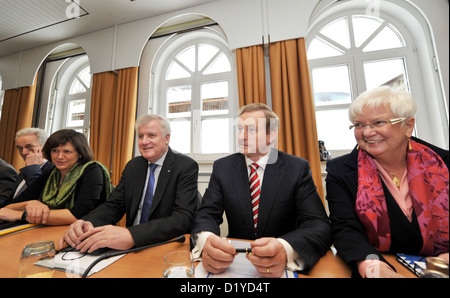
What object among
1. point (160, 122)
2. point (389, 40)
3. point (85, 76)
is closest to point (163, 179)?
point (160, 122)

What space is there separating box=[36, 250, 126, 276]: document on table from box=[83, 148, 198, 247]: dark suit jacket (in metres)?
0.35

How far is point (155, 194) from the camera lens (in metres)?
1.24

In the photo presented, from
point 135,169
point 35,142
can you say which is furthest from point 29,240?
point 35,142

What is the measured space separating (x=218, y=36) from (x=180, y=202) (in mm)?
2715

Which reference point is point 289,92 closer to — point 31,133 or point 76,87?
point 31,133

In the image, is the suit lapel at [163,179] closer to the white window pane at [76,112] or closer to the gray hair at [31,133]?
the gray hair at [31,133]

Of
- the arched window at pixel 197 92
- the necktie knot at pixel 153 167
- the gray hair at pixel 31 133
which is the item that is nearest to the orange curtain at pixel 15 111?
the gray hair at pixel 31 133

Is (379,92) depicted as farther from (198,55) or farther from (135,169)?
(198,55)

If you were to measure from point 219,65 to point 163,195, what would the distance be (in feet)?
8.12

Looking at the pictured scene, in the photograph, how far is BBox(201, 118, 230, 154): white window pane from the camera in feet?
8.71

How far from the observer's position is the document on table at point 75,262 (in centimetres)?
60

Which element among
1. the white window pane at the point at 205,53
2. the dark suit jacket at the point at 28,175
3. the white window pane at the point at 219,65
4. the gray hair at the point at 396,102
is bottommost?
the dark suit jacket at the point at 28,175

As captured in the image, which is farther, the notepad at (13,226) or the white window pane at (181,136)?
the white window pane at (181,136)

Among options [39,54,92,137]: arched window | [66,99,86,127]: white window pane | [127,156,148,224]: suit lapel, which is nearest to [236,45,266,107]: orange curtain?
[127,156,148,224]: suit lapel
